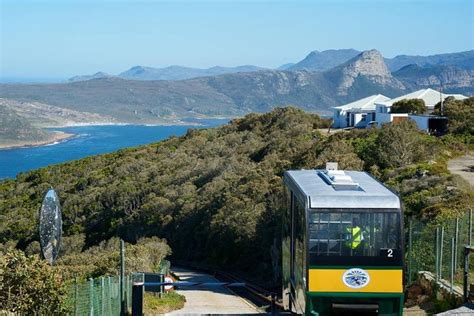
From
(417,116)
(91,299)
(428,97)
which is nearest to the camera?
(91,299)

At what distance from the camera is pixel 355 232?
427 inches

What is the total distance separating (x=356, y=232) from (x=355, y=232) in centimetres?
1

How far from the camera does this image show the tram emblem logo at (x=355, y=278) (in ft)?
35.2

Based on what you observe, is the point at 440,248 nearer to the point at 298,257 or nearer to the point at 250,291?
the point at 298,257

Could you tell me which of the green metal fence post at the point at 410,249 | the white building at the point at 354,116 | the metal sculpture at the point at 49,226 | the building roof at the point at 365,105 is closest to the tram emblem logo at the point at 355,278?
the green metal fence post at the point at 410,249

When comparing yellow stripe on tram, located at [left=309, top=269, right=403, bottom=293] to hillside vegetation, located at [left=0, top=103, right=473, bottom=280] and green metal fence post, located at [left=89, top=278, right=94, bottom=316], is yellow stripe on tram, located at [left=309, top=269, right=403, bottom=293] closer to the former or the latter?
green metal fence post, located at [left=89, top=278, right=94, bottom=316]

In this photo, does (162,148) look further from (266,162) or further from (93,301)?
(93,301)

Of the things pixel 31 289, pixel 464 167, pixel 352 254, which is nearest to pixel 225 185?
pixel 464 167

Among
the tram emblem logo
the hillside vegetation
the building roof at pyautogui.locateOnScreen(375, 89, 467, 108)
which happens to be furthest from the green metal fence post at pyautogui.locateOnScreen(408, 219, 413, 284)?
the building roof at pyautogui.locateOnScreen(375, 89, 467, 108)

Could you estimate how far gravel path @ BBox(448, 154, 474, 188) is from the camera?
27.4 meters

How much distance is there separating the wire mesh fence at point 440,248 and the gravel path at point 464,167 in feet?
34.7

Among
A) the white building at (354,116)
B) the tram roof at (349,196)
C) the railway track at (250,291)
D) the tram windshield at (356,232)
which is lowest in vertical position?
the railway track at (250,291)

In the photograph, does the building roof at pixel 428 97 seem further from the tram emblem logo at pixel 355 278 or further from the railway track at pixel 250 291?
the tram emblem logo at pixel 355 278

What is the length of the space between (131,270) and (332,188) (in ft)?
30.1
